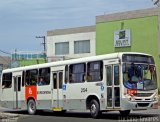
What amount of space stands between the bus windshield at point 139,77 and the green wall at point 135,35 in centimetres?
2817

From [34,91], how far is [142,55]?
323 inches

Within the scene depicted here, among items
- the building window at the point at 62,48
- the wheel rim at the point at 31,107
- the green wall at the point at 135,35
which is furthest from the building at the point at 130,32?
the wheel rim at the point at 31,107

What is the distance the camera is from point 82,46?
217ft

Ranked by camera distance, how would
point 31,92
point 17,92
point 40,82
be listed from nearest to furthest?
point 40,82
point 31,92
point 17,92

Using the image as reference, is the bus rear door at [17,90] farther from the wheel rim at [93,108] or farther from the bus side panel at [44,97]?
the wheel rim at [93,108]

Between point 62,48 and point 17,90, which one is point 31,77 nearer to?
point 17,90

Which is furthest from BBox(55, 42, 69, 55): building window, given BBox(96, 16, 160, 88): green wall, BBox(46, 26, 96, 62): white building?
BBox(96, 16, 160, 88): green wall

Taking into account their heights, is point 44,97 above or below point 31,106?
above

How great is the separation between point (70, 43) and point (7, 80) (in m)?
37.1

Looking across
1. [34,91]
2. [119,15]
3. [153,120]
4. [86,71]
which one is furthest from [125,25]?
[153,120]

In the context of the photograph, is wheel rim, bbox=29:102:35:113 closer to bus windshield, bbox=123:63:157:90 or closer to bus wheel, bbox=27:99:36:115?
bus wheel, bbox=27:99:36:115

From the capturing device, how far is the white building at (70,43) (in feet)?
213

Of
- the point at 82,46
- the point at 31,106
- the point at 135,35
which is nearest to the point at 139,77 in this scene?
the point at 31,106

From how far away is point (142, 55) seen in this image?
21797mm
